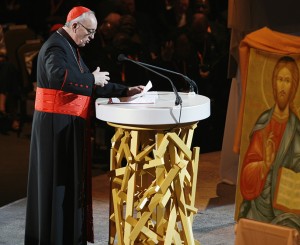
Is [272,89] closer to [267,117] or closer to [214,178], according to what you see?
[267,117]

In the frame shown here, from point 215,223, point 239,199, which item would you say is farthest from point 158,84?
point 239,199

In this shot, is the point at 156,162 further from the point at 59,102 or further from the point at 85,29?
the point at 85,29

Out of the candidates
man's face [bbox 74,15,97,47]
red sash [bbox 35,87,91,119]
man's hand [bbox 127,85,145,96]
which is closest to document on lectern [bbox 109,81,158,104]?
man's hand [bbox 127,85,145,96]

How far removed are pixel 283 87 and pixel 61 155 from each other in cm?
140

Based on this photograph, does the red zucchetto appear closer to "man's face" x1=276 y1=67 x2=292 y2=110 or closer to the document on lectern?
the document on lectern

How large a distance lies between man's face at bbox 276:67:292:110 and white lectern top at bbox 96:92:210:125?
17.8 inches

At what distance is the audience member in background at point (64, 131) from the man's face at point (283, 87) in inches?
33.1

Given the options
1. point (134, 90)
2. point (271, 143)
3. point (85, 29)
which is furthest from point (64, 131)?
point (271, 143)

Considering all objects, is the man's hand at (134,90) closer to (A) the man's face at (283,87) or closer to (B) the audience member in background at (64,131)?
(B) the audience member in background at (64,131)

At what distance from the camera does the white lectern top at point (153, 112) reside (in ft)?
17.4

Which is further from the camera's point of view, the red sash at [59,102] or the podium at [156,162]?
the red sash at [59,102]

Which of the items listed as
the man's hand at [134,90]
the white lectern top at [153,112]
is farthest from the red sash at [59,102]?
the man's hand at [134,90]

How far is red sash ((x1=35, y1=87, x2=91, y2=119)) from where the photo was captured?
558 centimetres

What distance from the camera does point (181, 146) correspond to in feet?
17.8
